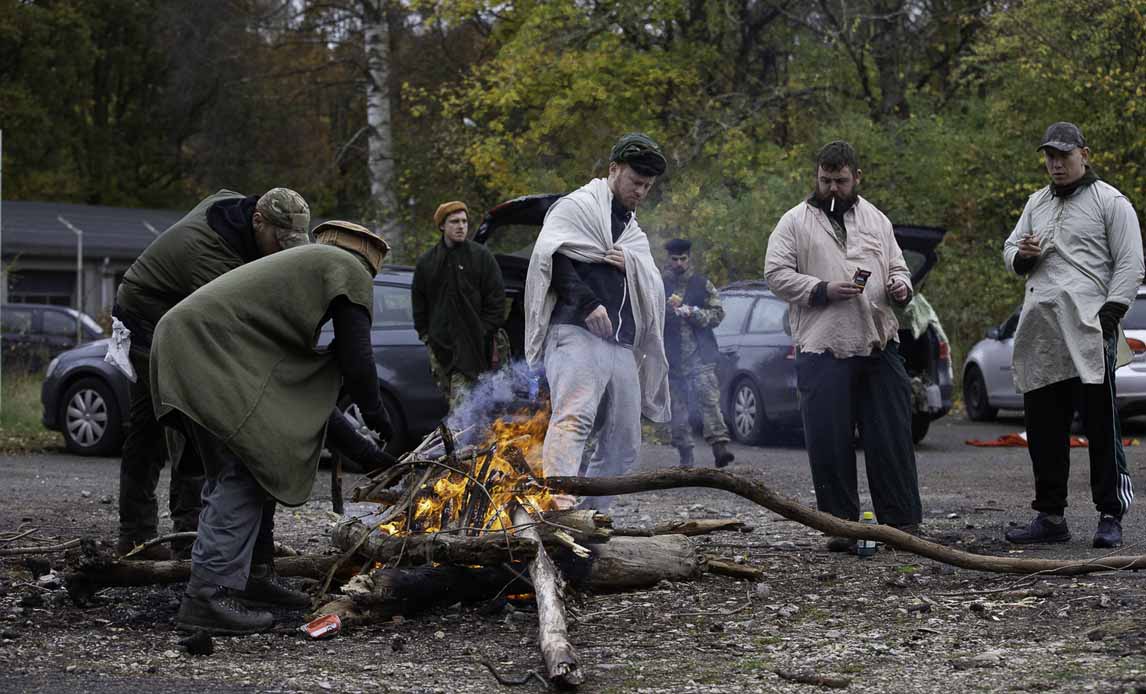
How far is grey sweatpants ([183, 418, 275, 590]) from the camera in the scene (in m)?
5.93

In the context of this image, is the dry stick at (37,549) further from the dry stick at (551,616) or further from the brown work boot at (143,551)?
the dry stick at (551,616)

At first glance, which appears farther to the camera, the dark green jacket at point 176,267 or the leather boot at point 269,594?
the dark green jacket at point 176,267

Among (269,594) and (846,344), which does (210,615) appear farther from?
(846,344)

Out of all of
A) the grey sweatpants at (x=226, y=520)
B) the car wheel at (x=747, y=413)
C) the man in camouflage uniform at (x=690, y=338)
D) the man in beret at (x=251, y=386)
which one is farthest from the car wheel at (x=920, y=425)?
the grey sweatpants at (x=226, y=520)

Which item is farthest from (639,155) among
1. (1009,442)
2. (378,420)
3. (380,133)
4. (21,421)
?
(380,133)

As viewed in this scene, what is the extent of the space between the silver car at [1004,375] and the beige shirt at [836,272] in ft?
26.7

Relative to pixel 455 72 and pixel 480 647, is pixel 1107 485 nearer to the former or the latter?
pixel 480 647

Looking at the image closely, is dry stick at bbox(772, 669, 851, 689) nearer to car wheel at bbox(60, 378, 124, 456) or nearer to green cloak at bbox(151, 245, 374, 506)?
green cloak at bbox(151, 245, 374, 506)

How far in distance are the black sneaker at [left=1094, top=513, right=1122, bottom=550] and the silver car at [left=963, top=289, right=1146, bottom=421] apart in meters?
7.92

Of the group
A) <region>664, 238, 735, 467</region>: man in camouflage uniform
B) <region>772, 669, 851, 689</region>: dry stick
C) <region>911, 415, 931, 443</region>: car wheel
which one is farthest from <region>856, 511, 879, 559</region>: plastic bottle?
<region>911, 415, 931, 443</region>: car wheel

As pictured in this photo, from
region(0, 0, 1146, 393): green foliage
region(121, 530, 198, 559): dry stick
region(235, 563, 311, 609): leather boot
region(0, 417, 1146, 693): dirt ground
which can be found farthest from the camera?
region(0, 0, 1146, 393): green foliage

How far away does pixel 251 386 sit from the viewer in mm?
5914

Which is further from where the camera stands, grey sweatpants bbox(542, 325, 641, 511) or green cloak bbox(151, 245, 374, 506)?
grey sweatpants bbox(542, 325, 641, 511)

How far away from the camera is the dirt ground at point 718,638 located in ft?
16.7
